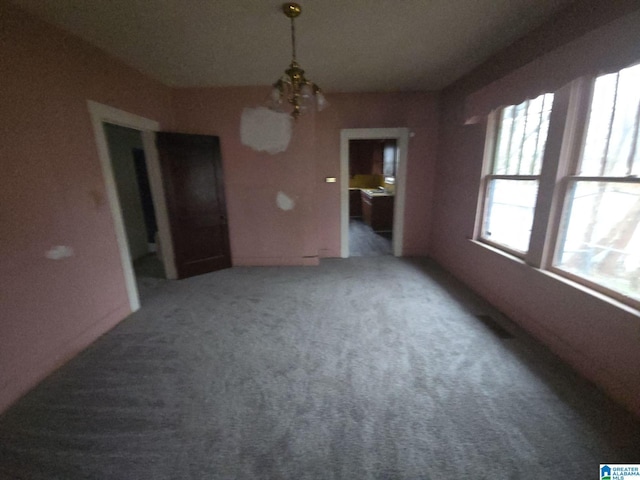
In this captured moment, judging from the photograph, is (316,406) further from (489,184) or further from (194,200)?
(194,200)

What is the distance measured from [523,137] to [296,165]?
259cm

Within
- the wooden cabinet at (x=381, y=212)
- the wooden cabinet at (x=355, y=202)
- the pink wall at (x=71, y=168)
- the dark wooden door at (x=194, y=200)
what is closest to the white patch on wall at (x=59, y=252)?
the pink wall at (x=71, y=168)

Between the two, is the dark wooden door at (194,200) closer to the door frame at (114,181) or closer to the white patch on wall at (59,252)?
the door frame at (114,181)

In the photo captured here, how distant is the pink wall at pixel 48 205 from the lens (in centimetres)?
163

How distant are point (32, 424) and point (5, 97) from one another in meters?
2.00

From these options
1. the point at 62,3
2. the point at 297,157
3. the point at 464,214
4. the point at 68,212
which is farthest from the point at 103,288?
the point at 464,214

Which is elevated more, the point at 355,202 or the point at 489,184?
the point at 489,184

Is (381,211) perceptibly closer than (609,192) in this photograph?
No

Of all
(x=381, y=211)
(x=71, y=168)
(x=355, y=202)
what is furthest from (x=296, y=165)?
(x=355, y=202)

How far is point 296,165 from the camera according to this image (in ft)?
12.1

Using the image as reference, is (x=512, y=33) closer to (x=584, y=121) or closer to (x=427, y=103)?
(x=584, y=121)

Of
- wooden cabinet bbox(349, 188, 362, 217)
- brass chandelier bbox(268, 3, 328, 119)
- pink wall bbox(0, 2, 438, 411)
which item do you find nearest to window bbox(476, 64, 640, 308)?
brass chandelier bbox(268, 3, 328, 119)

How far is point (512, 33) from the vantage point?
2.14 meters

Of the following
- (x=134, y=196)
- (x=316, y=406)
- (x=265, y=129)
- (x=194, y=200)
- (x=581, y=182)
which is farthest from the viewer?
(x=134, y=196)
